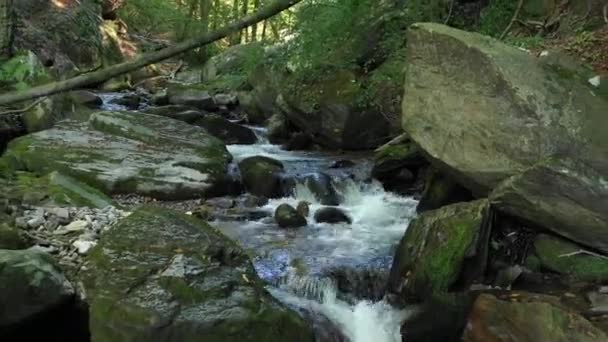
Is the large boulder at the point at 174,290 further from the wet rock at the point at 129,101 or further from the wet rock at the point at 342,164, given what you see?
the wet rock at the point at 129,101

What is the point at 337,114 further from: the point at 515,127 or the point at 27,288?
the point at 27,288

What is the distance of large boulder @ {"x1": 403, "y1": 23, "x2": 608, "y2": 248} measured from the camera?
543 centimetres

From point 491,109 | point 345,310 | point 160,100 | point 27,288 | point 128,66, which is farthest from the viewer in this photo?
point 160,100

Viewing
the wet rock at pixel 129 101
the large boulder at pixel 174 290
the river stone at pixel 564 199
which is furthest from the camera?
the wet rock at pixel 129 101

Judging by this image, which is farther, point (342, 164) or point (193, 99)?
point (193, 99)

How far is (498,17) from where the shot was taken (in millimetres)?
8758

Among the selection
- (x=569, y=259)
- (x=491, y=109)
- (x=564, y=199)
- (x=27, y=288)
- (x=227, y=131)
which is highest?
(x=491, y=109)

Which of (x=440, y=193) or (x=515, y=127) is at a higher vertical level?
(x=515, y=127)

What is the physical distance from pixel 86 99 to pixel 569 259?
1134 cm

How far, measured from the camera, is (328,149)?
11.6 m

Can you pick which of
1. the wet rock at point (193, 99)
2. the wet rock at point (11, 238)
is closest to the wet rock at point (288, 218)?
the wet rock at point (11, 238)

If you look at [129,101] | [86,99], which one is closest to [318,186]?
[86,99]

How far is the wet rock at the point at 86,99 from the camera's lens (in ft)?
44.0

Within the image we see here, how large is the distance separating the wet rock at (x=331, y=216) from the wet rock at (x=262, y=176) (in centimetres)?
113
